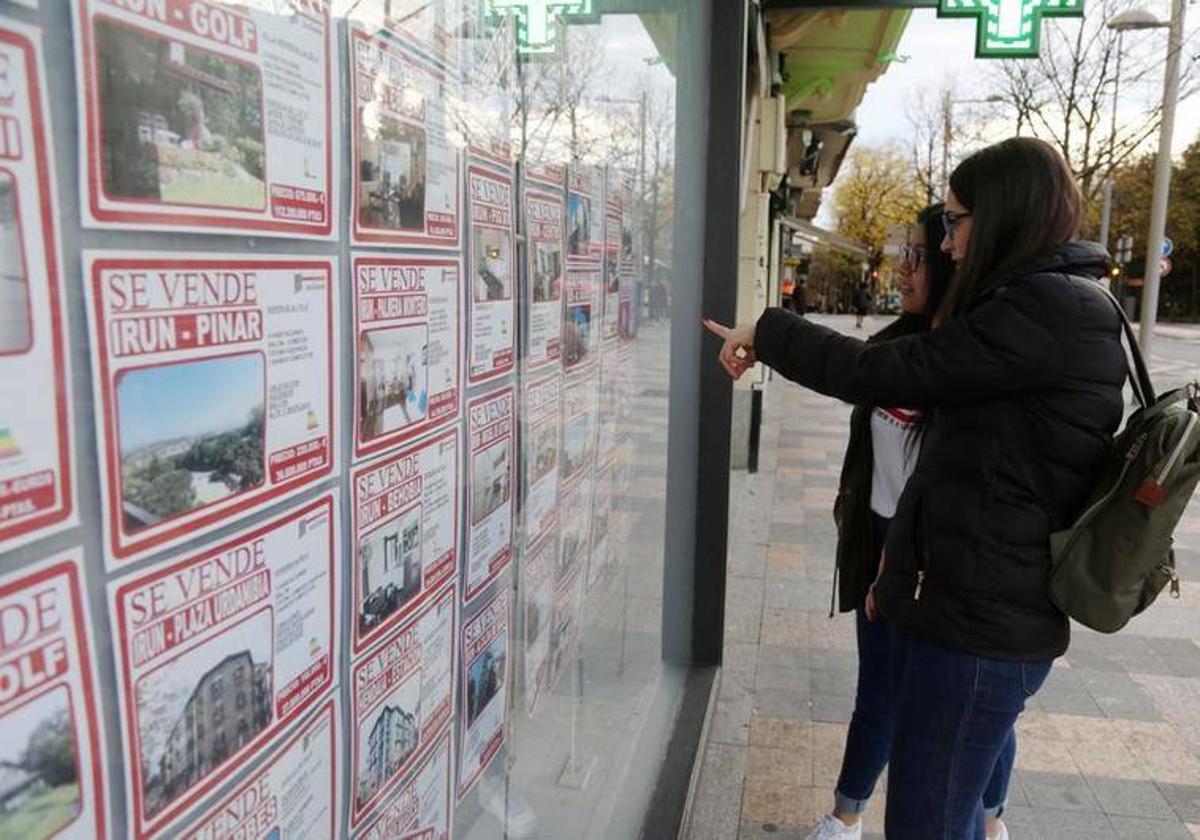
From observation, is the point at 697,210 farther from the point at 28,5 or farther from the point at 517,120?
the point at 28,5

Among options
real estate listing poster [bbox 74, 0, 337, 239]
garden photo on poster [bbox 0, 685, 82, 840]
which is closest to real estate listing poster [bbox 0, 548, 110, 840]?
garden photo on poster [bbox 0, 685, 82, 840]

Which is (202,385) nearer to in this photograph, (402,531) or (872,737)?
(402,531)

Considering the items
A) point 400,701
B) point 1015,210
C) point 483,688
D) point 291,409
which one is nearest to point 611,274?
point 1015,210

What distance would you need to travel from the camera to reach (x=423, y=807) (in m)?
1.34

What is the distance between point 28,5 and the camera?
59cm

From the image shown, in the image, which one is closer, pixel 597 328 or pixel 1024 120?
pixel 597 328

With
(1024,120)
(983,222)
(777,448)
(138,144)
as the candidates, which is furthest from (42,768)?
(1024,120)

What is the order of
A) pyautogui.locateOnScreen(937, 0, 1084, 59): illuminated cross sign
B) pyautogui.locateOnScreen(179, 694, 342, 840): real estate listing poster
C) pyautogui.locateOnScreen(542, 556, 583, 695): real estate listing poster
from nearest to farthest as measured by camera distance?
1. pyautogui.locateOnScreen(179, 694, 342, 840): real estate listing poster
2. pyautogui.locateOnScreen(542, 556, 583, 695): real estate listing poster
3. pyautogui.locateOnScreen(937, 0, 1084, 59): illuminated cross sign

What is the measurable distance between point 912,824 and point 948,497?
718mm

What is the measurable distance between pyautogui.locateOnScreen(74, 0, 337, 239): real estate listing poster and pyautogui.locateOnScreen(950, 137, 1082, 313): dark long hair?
137cm

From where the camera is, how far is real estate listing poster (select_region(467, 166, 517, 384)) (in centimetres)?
141

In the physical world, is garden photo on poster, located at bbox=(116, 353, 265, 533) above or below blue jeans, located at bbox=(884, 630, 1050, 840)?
above

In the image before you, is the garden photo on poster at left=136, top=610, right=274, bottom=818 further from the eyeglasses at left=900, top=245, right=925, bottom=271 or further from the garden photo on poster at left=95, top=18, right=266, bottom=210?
the eyeglasses at left=900, top=245, right=925, bottom=271

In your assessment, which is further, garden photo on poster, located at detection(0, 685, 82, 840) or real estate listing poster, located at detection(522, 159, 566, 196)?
real estate listing poster, located at detection(522, 159, 566, 196)
